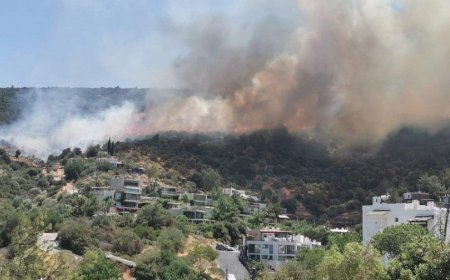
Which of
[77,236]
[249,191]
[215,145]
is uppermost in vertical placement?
[215,145]

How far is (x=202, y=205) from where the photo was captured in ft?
322

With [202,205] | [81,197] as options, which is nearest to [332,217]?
[202,205]

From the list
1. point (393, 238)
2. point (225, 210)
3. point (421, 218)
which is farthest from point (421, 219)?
point (225, 210)

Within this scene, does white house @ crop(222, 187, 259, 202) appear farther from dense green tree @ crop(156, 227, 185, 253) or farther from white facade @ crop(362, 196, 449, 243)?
white facade @ crop(362, 196, 449, 243)

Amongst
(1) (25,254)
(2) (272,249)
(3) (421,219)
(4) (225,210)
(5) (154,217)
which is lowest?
(1) (25,254)

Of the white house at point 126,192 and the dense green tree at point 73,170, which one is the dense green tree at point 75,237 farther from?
the dense green tree at point 73,170

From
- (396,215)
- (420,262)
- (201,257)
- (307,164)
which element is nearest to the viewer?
(420,262)

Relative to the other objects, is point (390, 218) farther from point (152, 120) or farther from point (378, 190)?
point (152, 120)

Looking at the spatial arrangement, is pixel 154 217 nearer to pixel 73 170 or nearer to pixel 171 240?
pixel 171 240

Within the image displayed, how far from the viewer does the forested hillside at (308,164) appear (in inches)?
4505

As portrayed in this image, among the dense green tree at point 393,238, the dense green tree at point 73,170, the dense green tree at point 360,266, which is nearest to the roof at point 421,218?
the dense green tree at point 393,238

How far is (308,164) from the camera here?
134875 millimetres

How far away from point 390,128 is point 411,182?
83.7ft

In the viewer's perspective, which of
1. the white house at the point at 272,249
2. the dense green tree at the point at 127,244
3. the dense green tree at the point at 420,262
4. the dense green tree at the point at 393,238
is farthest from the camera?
the white house at the point at 272,249
